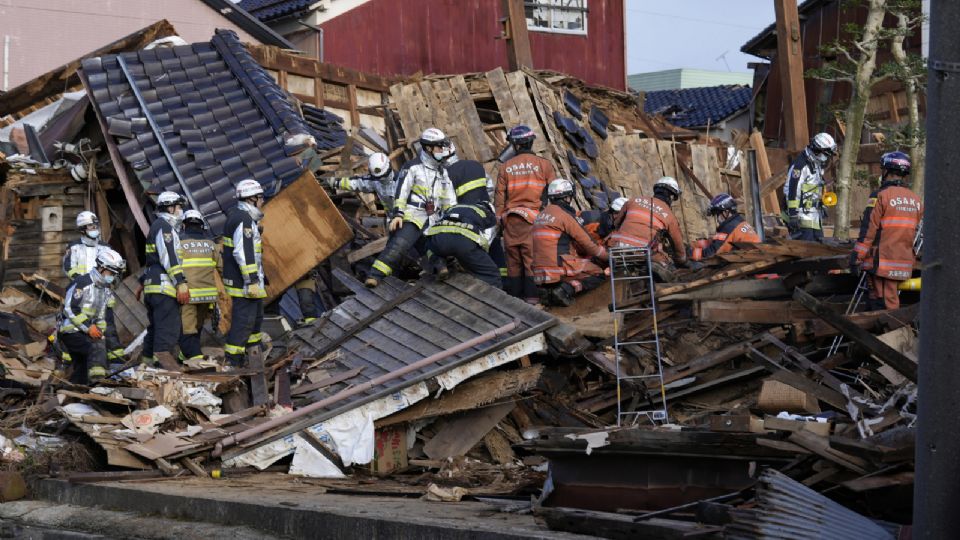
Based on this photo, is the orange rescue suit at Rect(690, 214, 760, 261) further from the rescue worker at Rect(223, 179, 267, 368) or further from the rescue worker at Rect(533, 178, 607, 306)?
the rescue worker at Rect(223, 179, 267, 368)

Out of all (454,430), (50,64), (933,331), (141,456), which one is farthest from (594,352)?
(50,64)

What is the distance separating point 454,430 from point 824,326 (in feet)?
10.7

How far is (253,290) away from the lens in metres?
13.3

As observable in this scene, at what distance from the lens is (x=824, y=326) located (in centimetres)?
1126

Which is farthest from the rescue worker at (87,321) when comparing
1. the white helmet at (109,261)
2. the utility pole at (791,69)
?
the utility pole at (791,69)

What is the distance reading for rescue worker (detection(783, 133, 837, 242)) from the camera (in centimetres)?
1574

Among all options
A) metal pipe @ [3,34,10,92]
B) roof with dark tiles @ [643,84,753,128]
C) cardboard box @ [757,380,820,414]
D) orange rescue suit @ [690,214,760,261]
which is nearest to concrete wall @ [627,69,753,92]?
roof with dark tiles @ [643,84,753,128]

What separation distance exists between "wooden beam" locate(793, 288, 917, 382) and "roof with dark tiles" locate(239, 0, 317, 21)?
23801mm

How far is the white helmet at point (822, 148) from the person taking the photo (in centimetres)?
1568

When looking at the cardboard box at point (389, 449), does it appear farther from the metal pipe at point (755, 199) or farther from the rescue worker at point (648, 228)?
the metal pipe at point (755, 199)

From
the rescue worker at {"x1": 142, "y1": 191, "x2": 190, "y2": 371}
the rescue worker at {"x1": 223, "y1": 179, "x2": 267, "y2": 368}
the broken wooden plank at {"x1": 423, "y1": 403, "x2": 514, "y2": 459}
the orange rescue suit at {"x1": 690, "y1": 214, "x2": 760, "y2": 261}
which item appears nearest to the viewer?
the broken wooden plank at {"x1": 423, "y1": 403, "x2": 514, "y2": 459}

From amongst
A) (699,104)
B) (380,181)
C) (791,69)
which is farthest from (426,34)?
(380,181)

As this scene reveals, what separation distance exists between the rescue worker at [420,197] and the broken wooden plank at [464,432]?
8.35 feet

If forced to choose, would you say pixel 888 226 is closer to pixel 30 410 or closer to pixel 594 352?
pixel 594 352
